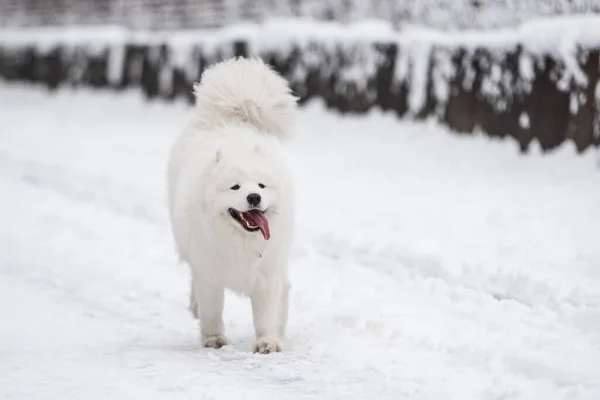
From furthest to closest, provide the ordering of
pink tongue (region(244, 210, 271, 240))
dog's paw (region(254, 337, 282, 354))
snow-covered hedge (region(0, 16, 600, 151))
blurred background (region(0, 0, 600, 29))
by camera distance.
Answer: blurred background (region(0, 0, 600, 29)) → snow-covered hedge (region(0, 16, 600, 151)) → dog's paw (region(254, 337, 282, 354)) → pink tongue (region(244, 210, 271, 240))

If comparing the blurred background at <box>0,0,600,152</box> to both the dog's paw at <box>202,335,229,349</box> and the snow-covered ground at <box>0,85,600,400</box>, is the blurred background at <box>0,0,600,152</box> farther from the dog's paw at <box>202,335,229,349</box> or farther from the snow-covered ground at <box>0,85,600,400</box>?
the dog's paw at <box>202,335,229,349</box>

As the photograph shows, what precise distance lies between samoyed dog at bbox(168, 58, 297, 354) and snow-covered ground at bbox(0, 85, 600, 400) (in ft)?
0.99

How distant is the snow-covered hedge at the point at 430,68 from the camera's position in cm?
1116

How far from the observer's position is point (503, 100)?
12297mm

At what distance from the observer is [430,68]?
13.5 meters

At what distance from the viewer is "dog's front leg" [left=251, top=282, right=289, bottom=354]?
18.9 feet

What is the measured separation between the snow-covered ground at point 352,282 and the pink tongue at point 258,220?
0.71 meters

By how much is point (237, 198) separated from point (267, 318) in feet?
2.83

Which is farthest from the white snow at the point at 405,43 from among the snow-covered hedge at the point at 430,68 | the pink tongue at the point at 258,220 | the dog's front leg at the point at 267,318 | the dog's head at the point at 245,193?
the pink tongue at the point at 258,220

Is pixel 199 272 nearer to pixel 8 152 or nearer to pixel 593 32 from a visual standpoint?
pixel 593 32

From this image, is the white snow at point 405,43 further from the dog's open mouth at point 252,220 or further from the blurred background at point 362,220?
the dog's open mouth at point 252,220

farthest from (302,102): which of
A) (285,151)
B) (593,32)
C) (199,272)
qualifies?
(199,272)

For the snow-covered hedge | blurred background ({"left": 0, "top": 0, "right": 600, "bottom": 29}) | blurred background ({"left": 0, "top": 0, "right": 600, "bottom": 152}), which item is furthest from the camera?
blurred background ({"left": 0, "top": 0, "right": 600, "bottom": 29})

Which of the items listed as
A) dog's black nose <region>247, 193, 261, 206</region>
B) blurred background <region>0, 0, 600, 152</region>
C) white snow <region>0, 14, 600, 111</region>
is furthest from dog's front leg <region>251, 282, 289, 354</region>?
white snow <region>0, 14, 600, 111</region>
